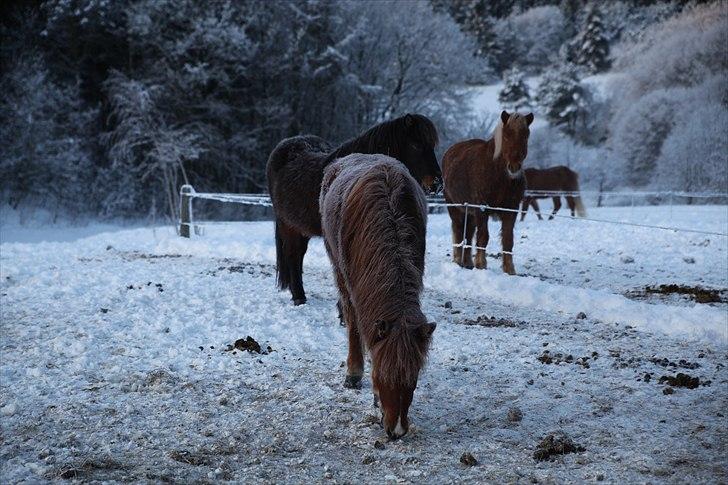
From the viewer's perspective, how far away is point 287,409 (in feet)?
11.7

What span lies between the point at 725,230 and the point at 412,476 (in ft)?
39.9

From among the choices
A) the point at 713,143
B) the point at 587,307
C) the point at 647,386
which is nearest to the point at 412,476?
the point at 647,386

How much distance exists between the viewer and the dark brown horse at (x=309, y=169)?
532 cm

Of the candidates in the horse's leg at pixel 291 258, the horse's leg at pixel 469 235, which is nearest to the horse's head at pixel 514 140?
the horse's leg at pixel 469 235

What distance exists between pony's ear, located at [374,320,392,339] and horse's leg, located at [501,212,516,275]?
17.6 ft

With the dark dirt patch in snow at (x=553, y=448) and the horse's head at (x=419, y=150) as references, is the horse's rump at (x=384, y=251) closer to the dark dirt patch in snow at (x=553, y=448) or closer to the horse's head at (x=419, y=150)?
the dark dirt patch in snow at (x=553, y=448)

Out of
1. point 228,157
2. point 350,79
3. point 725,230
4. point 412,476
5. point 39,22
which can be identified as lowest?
point 412,476

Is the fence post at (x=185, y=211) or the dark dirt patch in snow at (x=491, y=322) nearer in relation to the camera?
the dark dirt patch in snow at (x=491, y=322)

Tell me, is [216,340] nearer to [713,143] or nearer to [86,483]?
[86,483]

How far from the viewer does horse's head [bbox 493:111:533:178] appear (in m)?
7.48

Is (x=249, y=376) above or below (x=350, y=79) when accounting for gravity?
below

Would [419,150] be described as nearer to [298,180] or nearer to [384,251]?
[298,180]

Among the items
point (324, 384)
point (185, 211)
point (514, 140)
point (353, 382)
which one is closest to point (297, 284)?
point (324, 384)

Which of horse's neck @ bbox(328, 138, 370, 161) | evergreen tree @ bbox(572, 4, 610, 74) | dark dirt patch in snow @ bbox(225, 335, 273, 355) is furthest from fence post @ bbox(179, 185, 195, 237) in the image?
evergreen tree @ bbox(572, 4, 610, 74)
